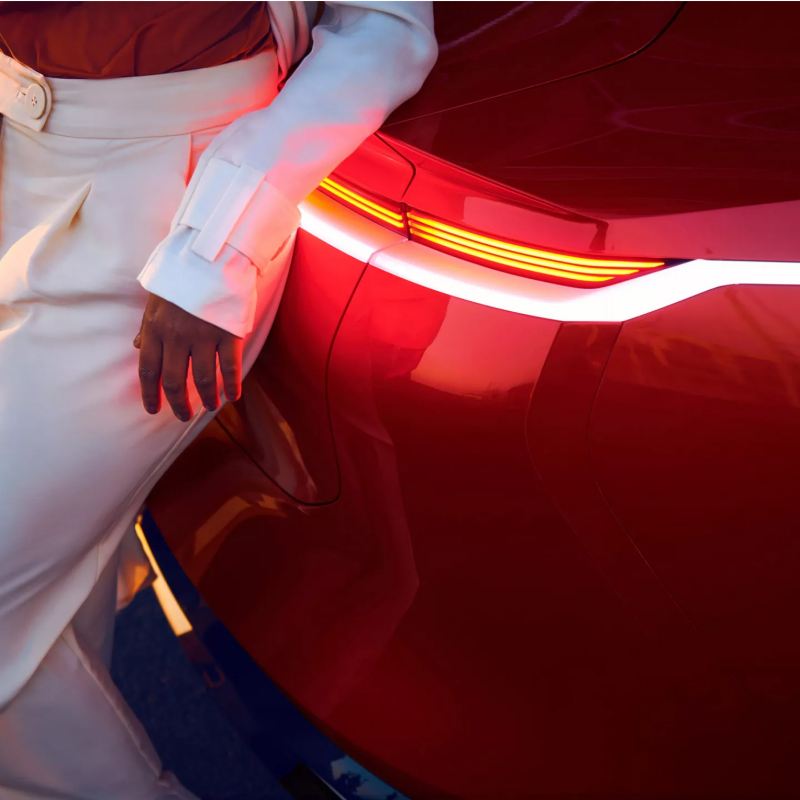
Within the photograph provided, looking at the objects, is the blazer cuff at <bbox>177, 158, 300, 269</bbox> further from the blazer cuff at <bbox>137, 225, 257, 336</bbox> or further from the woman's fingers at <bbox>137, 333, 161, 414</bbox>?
the woman's fingers at <bbox>137, 333, 161, 414</bbox>

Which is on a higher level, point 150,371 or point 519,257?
point 519,257

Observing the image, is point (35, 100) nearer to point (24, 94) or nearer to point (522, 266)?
point (24, 94)

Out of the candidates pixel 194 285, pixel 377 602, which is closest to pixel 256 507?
pixel 377 602

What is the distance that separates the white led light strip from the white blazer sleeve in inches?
3.0

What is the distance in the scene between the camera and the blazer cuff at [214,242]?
3.86 ft

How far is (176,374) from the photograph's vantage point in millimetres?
1224

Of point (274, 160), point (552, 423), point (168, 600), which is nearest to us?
point (552, 423)

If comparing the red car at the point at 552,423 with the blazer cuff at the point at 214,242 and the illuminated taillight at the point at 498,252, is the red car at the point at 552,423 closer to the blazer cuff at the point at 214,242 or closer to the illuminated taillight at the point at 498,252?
the illuminated taillight at the point at 498,252

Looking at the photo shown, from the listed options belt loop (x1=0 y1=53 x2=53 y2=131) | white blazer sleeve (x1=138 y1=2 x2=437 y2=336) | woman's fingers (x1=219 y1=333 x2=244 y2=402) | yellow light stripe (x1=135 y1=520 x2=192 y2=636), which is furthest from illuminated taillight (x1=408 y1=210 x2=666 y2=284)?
yellow light stripe (x1=135 y1=520 x2=192 y2=636)

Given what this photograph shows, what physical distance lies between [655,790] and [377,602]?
0.39 meters

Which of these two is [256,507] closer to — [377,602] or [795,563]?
[377,602]

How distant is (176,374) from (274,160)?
27cm

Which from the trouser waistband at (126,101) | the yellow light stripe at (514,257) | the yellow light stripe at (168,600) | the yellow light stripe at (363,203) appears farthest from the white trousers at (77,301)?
the yellow light stripe at (168,600)

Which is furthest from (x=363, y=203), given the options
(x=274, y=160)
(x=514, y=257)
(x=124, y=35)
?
(x=124, y=35)
